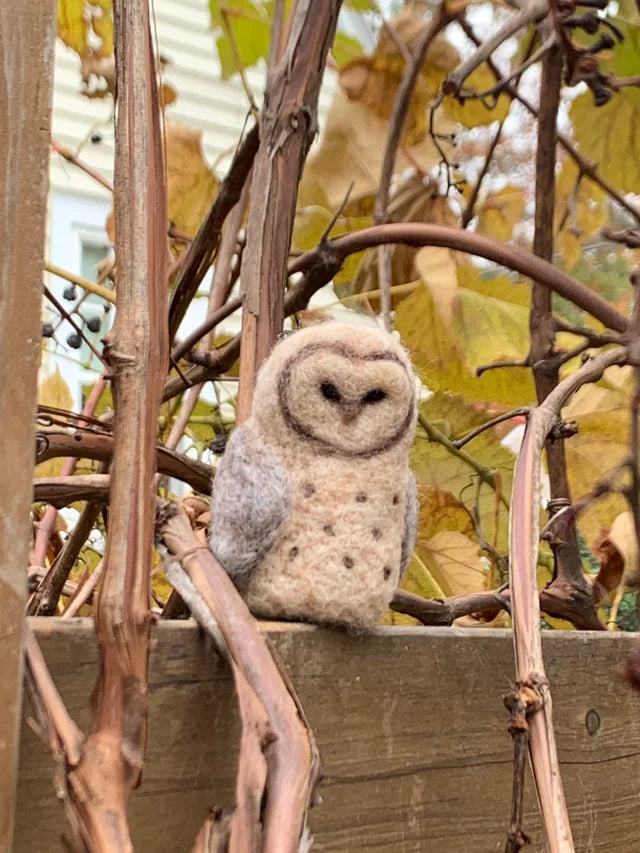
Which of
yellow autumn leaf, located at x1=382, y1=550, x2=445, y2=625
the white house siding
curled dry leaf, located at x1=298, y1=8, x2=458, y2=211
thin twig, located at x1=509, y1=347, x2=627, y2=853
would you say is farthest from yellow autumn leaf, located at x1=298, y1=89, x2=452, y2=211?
the white house siding

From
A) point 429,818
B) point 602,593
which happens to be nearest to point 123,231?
point 429,818

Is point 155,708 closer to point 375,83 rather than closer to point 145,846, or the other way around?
point 145,846

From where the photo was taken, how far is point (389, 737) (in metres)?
0.38

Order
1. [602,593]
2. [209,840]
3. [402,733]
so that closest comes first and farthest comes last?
1. [209,840]
2. [402,733]
3. [602,593]

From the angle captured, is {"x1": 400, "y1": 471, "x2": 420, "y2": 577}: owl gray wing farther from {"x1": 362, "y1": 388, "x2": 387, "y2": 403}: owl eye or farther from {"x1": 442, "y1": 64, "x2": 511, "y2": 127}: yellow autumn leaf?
{"x1": 442, "y1": 64, "x2": 511, "y2": 127}: yellow autumn leaf

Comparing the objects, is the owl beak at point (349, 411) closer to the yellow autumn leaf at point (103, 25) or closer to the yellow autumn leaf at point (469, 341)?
the yellow autumn leaf at point (469, 341)

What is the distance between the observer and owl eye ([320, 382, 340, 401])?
36 cm

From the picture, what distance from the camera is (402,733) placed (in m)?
0.39

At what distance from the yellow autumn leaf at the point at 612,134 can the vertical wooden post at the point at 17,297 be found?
626mm

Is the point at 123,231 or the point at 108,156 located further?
the point at 108,156

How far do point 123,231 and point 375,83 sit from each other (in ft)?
2.04

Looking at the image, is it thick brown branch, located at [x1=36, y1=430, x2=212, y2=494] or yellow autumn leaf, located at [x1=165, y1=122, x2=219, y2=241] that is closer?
thick brown branch, located at [x1=36, y1=430, x2=212, y2=494]

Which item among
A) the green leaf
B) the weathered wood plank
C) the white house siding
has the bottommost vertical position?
the weathered wood plank

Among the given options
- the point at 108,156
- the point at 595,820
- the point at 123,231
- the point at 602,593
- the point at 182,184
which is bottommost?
the point at 595,820
